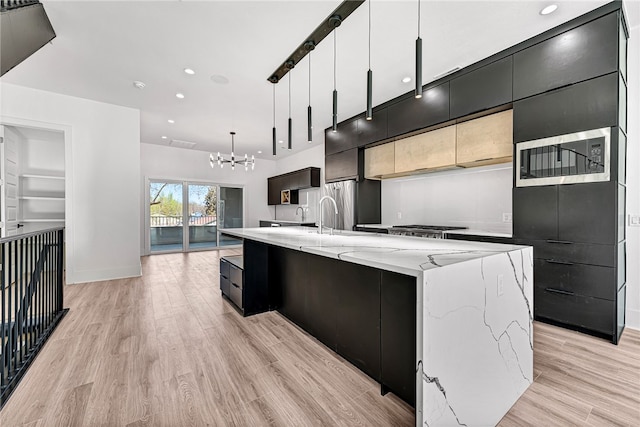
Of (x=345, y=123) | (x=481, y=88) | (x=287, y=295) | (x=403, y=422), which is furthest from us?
(x=345, y=123)

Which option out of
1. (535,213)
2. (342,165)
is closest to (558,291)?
(535,213)

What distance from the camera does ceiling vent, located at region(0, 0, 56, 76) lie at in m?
2.11

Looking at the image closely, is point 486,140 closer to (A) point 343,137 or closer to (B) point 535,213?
(B) point 535,213

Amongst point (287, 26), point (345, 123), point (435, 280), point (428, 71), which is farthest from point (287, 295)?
point (345, 123)

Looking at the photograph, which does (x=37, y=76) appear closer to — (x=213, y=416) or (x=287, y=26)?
(x=287, y=26)

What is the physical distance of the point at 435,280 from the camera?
1.11 metres

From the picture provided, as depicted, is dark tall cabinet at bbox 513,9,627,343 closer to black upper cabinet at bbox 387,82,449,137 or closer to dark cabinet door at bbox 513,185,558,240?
dark cabinet door at bbox 513,185,558,240

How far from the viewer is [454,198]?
13.1 feet

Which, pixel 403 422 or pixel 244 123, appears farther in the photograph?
pixel 244 123

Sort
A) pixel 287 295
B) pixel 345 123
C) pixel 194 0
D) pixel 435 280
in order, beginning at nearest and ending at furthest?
pixel 435 280 → pixel 194 0 → pixel 287 295 → pixel 345 123

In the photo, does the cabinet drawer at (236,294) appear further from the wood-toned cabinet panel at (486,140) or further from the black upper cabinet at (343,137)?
the black upper cabinet at (343,137)

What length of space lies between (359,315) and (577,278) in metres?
2.13

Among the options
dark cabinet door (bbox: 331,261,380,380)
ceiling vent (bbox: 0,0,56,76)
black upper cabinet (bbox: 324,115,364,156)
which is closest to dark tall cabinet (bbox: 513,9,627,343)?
dark cabinet door (bbox: 331,261,380,380)

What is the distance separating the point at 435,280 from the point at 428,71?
308 cm
